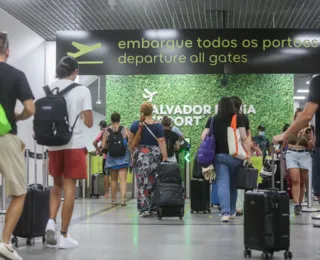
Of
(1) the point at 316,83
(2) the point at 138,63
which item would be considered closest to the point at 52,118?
(1) the point at 316,83

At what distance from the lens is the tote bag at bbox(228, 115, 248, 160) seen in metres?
7.33

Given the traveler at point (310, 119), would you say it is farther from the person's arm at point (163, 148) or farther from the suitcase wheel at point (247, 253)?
the person's arm at point (163, 148)

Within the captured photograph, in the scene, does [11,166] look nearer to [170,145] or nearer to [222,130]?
[222,130]

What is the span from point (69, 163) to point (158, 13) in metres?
8.56

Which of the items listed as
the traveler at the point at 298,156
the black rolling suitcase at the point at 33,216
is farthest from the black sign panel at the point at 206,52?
the black rolling suitcase at the point at 33,216

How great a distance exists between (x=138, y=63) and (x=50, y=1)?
9.60 feet

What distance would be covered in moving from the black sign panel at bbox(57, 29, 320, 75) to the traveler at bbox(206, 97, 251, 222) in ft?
9.14

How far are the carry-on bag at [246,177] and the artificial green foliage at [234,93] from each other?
8.37 m

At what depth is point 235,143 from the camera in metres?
7.34

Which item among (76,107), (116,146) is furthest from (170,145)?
(76,107)

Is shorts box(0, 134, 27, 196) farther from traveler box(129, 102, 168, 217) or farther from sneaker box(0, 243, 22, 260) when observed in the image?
traveler box(129, 102, 168, 217)

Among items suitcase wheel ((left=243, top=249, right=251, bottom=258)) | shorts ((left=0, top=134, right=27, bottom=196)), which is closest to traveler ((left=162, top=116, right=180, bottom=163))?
suitcase wheel ((left=243, top=249, right=251, bottom=258))

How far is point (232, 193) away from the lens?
7.68 meters

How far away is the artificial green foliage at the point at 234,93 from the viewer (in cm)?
1571
